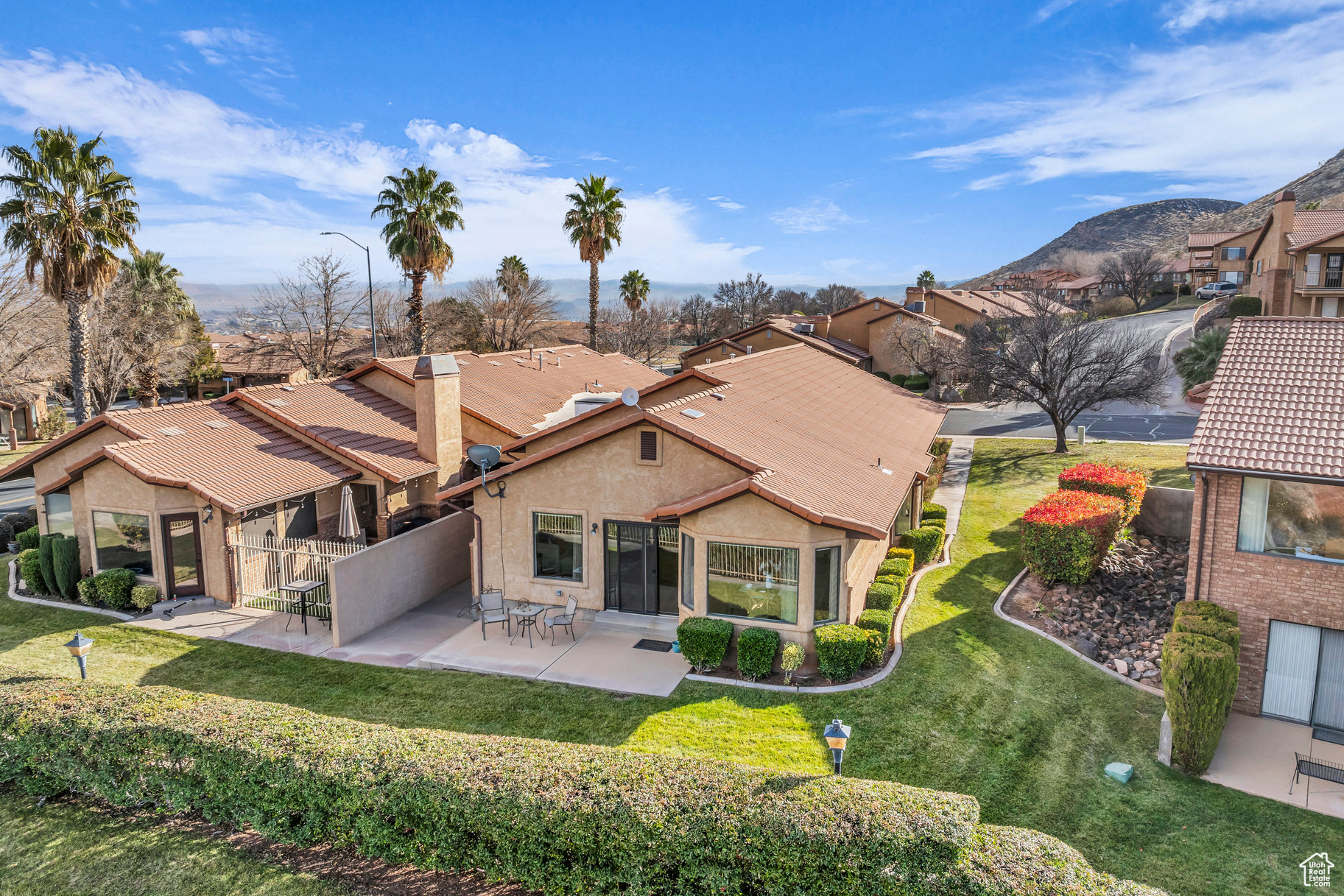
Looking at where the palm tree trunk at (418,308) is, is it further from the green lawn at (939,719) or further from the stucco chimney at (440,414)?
the green lawn at (939,719)

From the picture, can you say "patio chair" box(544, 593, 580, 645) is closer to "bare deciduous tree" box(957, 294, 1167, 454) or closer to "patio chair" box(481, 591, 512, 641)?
"patio chair" box(481, 591, 512, 641)

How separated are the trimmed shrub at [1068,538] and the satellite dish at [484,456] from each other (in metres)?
13.0

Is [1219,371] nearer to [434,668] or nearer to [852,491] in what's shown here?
[852,491]

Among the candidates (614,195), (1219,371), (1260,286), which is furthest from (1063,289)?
(1219,371)

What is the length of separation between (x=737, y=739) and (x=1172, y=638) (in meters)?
7.02

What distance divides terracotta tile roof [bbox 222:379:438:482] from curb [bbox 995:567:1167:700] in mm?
15085

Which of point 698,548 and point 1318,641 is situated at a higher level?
point 698,548

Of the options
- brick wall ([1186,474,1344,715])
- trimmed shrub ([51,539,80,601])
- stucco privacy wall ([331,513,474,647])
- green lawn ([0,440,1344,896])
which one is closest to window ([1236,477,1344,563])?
brick wall ([1186,474,1344,715])

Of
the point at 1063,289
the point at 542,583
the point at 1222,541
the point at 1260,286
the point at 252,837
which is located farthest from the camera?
the point at 1063,289

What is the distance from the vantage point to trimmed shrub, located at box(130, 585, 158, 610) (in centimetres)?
1775

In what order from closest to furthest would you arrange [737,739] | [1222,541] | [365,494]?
[737,739] < [1222,541] < [365,494]

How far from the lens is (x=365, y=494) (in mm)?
21438

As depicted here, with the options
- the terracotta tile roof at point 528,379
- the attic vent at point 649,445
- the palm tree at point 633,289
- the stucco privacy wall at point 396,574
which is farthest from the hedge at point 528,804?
the palm tree at point 633,289

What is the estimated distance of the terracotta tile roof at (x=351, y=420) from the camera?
2108cm
